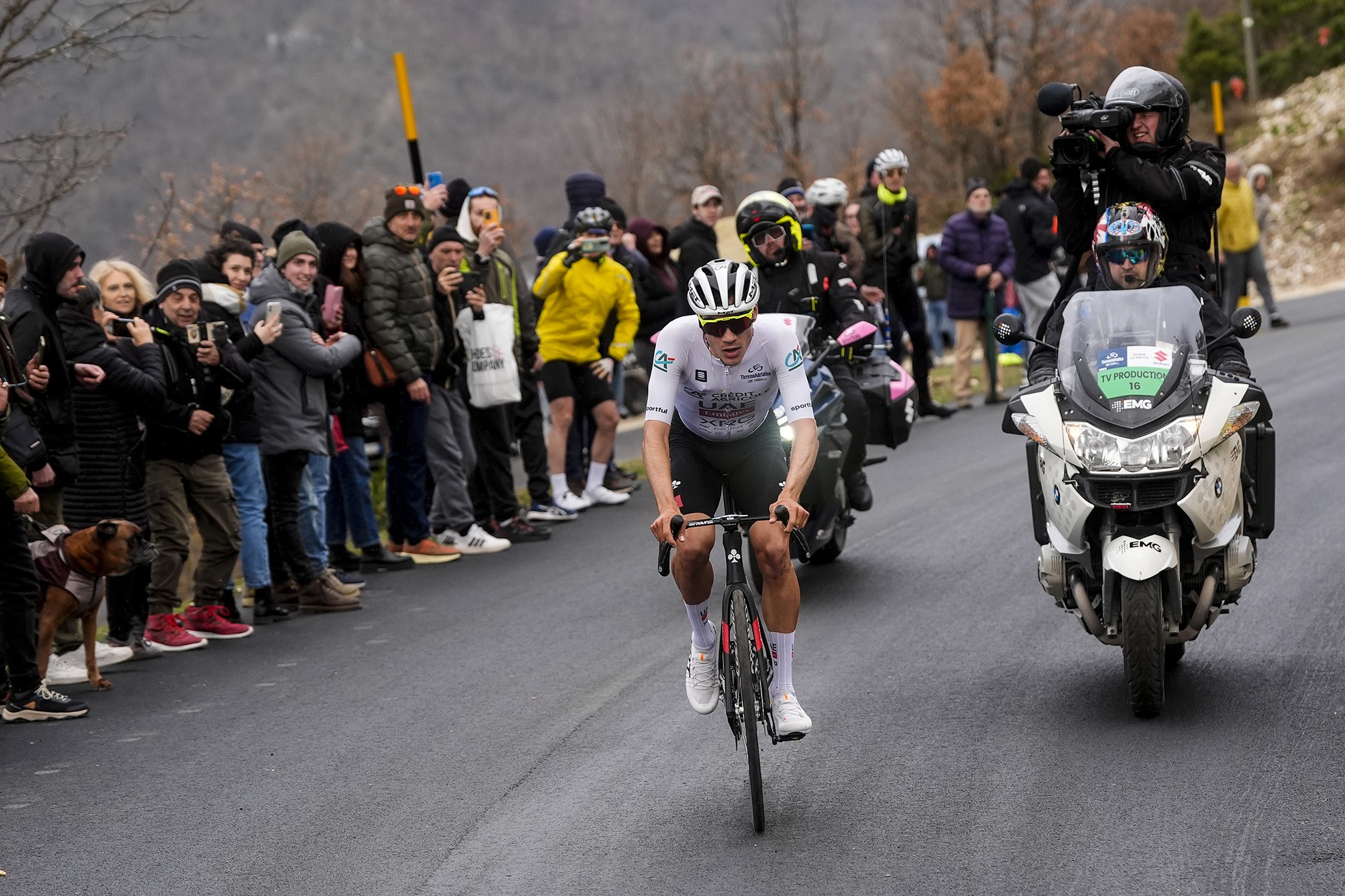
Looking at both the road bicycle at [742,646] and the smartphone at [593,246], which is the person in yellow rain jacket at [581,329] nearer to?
the smartphone at [593,246]

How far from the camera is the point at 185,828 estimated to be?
6.13 metres

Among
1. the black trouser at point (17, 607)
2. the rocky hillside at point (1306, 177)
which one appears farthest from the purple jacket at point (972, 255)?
the rocky hillside at point (1306, 177)

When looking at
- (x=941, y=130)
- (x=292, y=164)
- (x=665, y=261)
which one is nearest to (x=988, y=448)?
(x=665, y=261)

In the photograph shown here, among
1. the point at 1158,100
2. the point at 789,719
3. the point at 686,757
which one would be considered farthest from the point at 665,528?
the point at 1158,100

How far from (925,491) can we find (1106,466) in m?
6.21

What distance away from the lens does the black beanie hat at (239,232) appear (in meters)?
10.5

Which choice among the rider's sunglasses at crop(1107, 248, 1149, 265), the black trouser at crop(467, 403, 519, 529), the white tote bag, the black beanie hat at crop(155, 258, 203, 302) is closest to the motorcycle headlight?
the rider's sunglasses at crop(1107, 248, 1149, 265)

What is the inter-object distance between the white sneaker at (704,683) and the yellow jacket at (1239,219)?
17000 millimetres

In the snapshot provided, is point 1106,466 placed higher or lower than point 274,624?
higher

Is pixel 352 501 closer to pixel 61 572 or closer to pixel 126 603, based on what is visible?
pixel 126 603

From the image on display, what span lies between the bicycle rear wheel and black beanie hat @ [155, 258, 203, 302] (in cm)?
490

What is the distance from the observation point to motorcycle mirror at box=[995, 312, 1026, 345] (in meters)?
6.93

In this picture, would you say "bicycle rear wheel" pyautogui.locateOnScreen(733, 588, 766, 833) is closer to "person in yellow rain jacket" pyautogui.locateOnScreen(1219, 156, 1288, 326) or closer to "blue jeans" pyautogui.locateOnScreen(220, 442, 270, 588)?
"blue jeans" pyautogui.locateOnScreen(220, 442, 270, 588)

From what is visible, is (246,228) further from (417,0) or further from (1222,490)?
(417,0)
